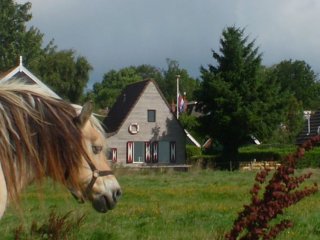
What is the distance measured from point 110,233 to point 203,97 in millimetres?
47327

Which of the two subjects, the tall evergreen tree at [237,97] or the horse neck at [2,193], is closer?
the horse neck at [2,193]

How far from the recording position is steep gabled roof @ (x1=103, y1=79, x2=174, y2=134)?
59.0 metres

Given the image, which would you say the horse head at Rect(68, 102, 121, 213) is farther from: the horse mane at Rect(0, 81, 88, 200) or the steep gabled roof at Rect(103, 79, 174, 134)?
the steep gabled roof at Rect(103, 79, 174, 134)

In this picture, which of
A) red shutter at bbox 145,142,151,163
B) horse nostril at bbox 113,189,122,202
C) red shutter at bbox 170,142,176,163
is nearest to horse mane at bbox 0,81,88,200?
horse nostril at bbox 113,189,122,202

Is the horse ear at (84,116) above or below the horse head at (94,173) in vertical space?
above

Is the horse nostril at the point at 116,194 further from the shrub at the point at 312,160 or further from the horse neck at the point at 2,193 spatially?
the shrub at the point at 312,160

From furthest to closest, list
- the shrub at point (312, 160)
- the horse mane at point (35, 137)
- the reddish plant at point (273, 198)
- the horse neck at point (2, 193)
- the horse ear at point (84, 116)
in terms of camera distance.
→ the shrub at point (312, 160), the reddish plant at point (273, 198), the horse ear at point (84, 116), the horse mane at point (35, 137), the horse neck at point (2, 193)

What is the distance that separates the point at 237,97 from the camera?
53938 millimetres

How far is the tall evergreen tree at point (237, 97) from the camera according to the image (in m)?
54.1

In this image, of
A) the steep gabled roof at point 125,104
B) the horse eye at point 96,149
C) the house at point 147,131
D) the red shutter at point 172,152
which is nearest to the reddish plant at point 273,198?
the horse eye at point 96,149

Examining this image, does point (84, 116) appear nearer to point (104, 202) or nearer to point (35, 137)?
point (35, 137)

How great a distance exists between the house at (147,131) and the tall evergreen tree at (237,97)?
3892mm

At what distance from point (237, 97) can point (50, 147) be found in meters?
50.2

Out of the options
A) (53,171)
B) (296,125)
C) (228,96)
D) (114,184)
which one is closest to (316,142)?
(114,184)
